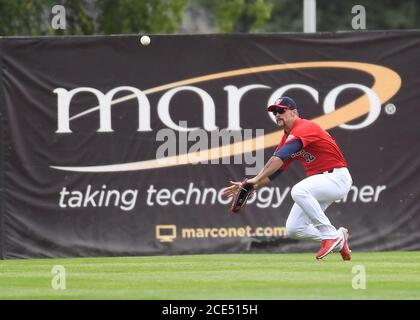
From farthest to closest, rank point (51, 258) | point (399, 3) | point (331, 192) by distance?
point (399, 3) → point (51, 258) → point (331, 192)

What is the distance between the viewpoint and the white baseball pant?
12.9 meters

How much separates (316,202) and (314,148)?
61cm

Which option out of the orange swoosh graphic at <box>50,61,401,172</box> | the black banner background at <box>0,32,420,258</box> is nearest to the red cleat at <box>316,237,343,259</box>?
the black banner background at <box>0,32,420,258</box>

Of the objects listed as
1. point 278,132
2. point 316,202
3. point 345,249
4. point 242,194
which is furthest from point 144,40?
point 345,249

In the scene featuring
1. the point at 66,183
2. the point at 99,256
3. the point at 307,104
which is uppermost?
the point at 307,104

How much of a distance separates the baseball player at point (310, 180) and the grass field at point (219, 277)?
404 mm

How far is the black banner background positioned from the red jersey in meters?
2.45

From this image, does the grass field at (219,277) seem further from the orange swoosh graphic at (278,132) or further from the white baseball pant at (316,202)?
the orange swoosh graphic at (278,132)

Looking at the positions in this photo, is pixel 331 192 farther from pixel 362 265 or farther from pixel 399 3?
pixel 399 3

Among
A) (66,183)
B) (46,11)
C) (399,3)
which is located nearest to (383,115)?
(66,183)

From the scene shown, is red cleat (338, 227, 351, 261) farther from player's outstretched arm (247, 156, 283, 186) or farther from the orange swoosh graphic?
the orange swoosh graphic

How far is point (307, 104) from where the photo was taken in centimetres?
1569

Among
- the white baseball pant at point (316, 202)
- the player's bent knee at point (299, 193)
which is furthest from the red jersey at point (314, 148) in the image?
the player's bent knee at point (299, 193)

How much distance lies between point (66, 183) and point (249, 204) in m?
2.40
